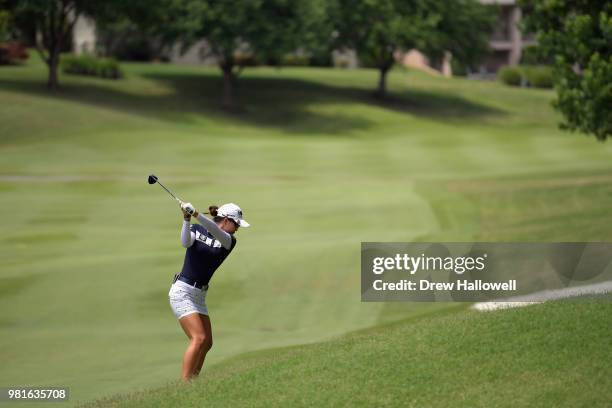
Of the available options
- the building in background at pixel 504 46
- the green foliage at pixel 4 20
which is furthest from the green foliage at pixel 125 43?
the building in background at pixel 504 46

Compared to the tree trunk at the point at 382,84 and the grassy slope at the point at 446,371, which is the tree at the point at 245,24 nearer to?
the tree trunk at the point at 382,84

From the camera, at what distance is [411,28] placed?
7625 centimetres

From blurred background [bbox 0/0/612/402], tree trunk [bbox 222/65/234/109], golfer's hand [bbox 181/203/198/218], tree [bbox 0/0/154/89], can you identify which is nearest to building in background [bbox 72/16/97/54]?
blurred background [bbox 0/0/612/402]

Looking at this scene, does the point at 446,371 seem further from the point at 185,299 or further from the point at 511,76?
the point at 511,76

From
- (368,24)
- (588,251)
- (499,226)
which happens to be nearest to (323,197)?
(499,226)

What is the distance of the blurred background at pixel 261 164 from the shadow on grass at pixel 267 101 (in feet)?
0.96

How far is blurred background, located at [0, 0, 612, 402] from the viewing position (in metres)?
21.8

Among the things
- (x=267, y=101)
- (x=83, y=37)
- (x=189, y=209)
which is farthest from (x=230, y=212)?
(x=83, y=37)

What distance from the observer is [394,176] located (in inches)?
1789

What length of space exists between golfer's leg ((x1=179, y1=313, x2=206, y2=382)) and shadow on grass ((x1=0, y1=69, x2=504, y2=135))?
51820 millimetres

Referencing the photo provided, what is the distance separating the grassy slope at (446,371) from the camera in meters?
12.2

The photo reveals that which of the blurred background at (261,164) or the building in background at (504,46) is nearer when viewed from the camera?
the blurred background at (261,164)

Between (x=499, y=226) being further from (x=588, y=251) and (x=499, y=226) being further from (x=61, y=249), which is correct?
(x=61, y=249)

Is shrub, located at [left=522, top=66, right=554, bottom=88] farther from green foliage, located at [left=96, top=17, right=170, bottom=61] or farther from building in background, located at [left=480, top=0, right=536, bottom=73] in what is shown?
green foliage, located at [left=96, top=17, right=170, bottom=61]
